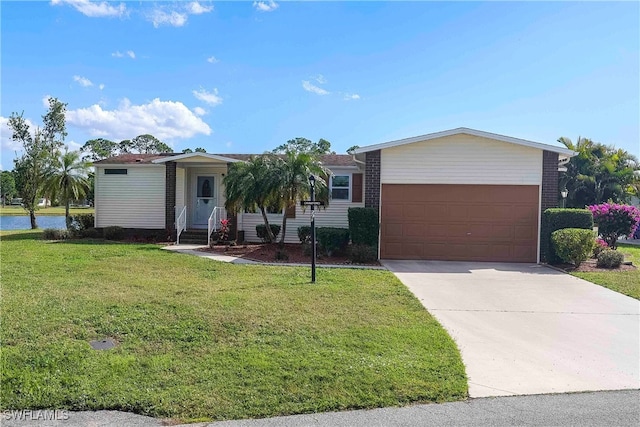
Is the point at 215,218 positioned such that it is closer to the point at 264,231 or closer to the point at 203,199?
the point at 203,199

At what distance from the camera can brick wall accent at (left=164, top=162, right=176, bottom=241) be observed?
1569 centimetres

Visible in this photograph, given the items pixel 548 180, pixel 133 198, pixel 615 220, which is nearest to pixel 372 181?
pixel 548 180

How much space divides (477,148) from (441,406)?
9.90 meters

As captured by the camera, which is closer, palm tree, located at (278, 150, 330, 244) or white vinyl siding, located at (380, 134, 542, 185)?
palm tree, located at (278, 150, 330, 244)

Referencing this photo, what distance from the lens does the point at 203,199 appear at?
1680 cm

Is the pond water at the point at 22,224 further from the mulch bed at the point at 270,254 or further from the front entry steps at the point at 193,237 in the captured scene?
the mulch bed at the point at 270,254

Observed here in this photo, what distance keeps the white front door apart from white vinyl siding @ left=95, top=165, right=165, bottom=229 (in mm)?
1344

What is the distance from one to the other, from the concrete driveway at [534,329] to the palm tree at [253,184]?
14.2 feet

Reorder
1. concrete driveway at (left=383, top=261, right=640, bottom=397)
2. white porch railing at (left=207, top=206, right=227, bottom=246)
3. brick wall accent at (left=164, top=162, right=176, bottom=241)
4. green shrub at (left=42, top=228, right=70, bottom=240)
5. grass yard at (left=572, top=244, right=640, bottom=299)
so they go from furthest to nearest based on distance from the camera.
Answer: brick wall accent at (left=164, top=162, right=176, bottom=241) → green shrub at (left=42, top=228, right=70, bottom=240) → white porch railing at (left=207, top=206, right=227, bottom=246) → grass yard at (left=572, top=244, right=640, bottom=299) → concrete driveway at (left=383, top=261, right=640, bottom=397)

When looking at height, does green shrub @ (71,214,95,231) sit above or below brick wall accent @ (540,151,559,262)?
below

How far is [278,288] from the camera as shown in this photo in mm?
7316

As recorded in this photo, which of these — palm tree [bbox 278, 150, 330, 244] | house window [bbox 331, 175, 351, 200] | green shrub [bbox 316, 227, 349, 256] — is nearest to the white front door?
house window [bbox 331, 175, 351, 200]

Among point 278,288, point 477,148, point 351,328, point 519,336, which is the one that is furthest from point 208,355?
point 477,148

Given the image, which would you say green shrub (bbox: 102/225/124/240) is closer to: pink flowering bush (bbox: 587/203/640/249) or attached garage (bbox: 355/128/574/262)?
attached garage (bbox: 355/128/574/262)
